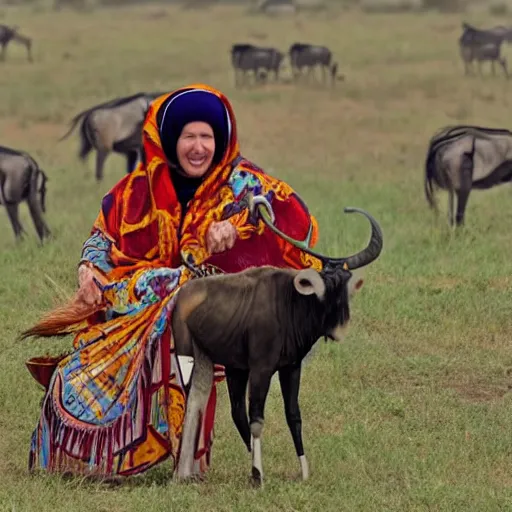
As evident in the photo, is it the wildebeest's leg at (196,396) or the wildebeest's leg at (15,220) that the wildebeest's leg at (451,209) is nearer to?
the wildebeest's leg at (15,220)

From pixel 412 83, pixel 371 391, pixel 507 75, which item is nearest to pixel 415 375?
pixel 371 391

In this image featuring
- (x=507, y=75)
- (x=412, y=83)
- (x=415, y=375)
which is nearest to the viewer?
(x=415, y=375)

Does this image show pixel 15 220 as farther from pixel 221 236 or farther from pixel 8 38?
pixel 8 38

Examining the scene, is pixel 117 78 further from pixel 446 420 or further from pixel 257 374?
pixel 257 374

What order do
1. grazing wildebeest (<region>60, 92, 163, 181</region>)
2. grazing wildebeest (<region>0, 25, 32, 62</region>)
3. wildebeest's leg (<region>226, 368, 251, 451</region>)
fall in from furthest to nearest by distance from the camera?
grazing wildebeest (<region>0, 25, 32, 62</region>) < grazing wildebeest (<region>60, 92, 163, 181</region>) < wildebeest's leg (<region>226, 368, 251, 451</region>)

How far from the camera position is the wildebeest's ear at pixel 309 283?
170 inches

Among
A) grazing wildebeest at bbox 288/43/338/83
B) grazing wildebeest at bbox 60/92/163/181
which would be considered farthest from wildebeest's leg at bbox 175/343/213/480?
grazing wildebeest at bbox 288/43/338/83

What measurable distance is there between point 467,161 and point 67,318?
749cm

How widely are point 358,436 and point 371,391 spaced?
0.85m

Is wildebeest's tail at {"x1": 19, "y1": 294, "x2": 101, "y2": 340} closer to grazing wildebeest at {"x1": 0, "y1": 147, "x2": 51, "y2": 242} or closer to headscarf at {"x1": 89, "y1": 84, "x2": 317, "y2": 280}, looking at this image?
headscarf at {"x1": 89, "y1": 84, "x2": 317, "y2": 280}

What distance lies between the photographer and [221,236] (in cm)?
448

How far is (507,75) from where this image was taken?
22.8m

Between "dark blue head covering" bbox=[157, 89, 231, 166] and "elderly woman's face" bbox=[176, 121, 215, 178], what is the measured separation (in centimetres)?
2

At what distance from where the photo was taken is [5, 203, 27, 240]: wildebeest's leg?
11250mm
